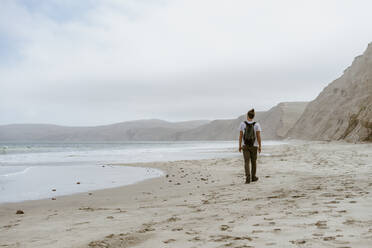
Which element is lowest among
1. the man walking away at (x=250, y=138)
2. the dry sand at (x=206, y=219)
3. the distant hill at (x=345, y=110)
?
the dry sand at (x=206, y=219)

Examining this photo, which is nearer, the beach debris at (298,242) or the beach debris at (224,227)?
the beach debris at (298,242)

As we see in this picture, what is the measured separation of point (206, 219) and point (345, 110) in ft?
163

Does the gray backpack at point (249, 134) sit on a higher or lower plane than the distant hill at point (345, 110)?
lower

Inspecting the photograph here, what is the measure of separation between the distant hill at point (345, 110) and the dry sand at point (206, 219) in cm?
2549

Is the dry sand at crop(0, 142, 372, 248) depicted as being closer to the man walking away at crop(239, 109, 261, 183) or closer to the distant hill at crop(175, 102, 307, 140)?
the man walking away at crop(239, 109, 261, 183)

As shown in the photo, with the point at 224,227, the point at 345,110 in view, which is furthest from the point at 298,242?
the point at 345,110

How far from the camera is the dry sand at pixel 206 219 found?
12.0 ft

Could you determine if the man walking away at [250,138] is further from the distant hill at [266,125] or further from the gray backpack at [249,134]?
the distant hill at [266,125]

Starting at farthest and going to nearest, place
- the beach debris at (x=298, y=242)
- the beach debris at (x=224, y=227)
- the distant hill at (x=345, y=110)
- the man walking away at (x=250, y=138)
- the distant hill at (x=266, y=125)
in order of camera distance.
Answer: the distant hill at (x=266, y=125) → the distant hill at (x=345, y=110) → the man walking away at (x=250, y=138) → the beach debris at (x=224, y=227) → the beach debris at (x=298, y=242)

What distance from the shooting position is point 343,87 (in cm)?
5550

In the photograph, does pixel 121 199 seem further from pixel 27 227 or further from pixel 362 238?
Answer: pixel 362 238

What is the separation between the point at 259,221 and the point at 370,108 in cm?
2922

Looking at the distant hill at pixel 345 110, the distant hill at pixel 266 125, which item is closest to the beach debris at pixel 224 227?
the distant hill at pixel 345 110

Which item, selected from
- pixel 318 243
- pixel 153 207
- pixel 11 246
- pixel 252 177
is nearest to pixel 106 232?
pixel 11 246
